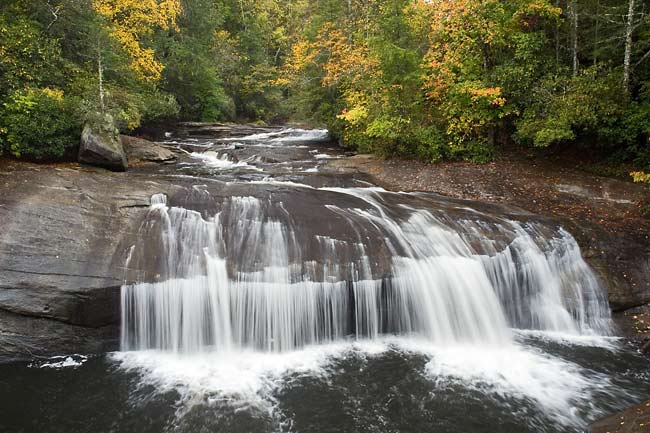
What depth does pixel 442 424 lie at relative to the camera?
5496 mm

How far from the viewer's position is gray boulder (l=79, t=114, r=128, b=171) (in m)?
11.4

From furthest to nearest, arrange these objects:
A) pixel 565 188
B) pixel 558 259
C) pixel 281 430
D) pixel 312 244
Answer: pixel 565 188 < pixel 558 259 < pixel 312 244 < pixel 281 430

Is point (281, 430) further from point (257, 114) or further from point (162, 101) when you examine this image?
point (257, 114)

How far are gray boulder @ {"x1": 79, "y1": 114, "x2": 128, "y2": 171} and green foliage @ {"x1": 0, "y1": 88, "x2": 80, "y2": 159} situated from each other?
440 millimetres

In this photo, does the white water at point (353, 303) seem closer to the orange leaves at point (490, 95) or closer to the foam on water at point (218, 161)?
the orange leaves at point (490, 95)

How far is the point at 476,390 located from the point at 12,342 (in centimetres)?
731

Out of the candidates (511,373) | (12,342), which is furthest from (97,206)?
(511,373)

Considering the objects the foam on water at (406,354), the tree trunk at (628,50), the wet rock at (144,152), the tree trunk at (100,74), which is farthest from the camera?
the wet rock at (144,152)

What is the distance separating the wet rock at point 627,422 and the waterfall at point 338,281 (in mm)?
2430

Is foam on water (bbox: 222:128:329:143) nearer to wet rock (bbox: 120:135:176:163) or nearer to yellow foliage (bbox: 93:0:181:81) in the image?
yellow foliage (bbox: 93:0:181:81)

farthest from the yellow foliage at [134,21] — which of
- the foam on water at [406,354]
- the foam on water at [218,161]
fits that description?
the foam on water at [406,354]

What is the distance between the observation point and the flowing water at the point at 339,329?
18.7ft

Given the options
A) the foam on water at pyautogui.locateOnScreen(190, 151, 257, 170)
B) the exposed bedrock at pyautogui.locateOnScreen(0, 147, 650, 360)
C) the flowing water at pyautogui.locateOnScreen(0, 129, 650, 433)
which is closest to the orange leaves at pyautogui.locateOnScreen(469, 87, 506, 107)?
the exposed bedrock at pyautogui.locateOnScreen(0, 147, 650, 360)

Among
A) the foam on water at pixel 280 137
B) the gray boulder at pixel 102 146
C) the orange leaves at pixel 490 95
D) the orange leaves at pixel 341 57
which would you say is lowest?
the gray boulder at pixel 102 146
